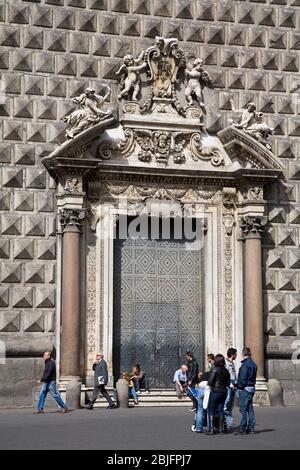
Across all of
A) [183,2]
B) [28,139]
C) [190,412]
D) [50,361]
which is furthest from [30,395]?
[183,2]

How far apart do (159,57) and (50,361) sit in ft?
26.9

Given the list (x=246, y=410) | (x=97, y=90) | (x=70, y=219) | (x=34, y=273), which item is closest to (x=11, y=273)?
(x=34, y=273)

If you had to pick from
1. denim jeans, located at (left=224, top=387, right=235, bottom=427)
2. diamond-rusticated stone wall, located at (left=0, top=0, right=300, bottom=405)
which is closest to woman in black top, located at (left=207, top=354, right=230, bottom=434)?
denim jeans, located at (left=224, top=387, right=235, bottom=427)

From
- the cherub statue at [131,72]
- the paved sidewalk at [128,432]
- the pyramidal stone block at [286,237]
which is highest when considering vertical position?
the cherub statue at [131,72]

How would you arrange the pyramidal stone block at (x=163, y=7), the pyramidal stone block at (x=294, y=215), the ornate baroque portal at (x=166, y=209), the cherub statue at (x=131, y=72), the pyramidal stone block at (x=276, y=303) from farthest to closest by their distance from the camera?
the pyramidal stone block at (x=294, y=215) < the pyramidal stone block at (x=163, y=7) < the pyramidal stone block at (x=276, y=303) < the cherub statue at (x=131, y=72) < the ornate baroque portal at (x=166, y=209)

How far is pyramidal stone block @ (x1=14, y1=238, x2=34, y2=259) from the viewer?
23.2 m

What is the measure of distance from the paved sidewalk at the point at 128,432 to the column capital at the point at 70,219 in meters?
4.35

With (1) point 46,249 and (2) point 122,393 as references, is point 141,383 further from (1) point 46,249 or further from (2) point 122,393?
(1) point 46,249

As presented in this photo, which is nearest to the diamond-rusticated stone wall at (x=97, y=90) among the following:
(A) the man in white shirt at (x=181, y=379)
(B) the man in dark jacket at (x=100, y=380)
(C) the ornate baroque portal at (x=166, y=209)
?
(C) the ornate baroque portal at (x=166, y=209)

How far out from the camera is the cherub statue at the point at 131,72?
24.4 metres

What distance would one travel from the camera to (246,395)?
17016 millimetres

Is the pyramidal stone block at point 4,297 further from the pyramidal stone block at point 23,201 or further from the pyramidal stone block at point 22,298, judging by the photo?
the pyramidal stone block at point 23,201

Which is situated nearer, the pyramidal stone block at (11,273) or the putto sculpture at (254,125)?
the pyramidal stone block at (11,273)

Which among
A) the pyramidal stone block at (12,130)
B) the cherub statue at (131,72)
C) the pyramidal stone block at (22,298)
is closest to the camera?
the pyramidal stone block at (22,298)
